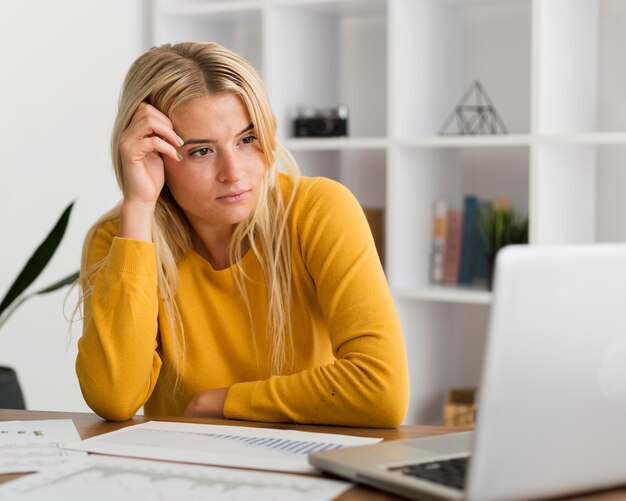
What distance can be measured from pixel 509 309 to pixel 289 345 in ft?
3.13

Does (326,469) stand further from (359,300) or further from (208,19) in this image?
(208,19)

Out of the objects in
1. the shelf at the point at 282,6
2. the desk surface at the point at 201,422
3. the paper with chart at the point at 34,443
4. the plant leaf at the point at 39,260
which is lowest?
the desk surface at the point at 201,422

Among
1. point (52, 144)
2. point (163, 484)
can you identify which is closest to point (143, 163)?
point (163, 484)

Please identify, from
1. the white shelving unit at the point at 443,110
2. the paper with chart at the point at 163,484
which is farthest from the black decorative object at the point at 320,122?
the paper with chart at the point at 163,484

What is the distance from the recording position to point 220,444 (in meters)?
1.33

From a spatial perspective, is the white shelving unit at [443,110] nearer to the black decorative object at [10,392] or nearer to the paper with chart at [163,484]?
the black decorative object at [10,392]

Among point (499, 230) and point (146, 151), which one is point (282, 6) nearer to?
point (499, 230)

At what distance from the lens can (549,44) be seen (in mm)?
2738

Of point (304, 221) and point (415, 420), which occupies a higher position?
point (304, 221)

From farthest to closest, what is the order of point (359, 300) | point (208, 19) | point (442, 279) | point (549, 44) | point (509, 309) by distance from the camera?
point (208, 19) < point (442, 279) < point (549, 44) < point (359, 300) < point (509, 309)

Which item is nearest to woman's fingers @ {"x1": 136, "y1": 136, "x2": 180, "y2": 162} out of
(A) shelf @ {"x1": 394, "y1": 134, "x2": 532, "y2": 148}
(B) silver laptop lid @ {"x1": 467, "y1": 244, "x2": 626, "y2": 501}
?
(B) silver laptop lid @ {"x1": 467, "y1": 244, "x2": 626, "y2": 501}

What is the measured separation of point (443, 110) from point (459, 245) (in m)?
0.43

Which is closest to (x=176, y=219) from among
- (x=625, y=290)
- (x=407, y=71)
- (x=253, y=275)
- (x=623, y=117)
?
(x=253, y=275)

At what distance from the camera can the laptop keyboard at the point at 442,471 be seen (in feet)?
3.45
